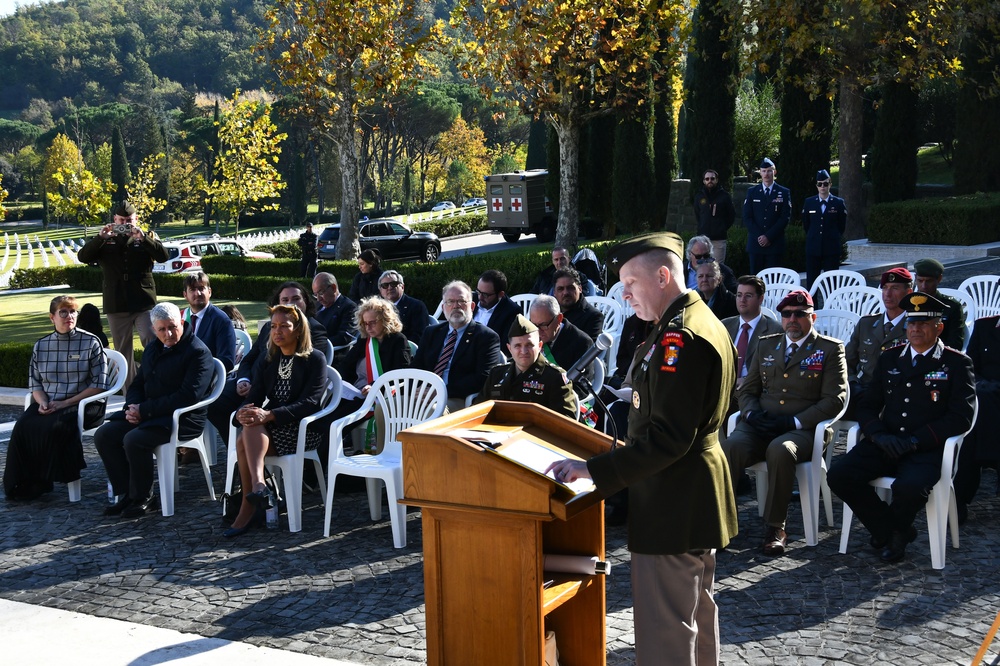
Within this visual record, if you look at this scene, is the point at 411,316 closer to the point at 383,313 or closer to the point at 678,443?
the point at 383,313

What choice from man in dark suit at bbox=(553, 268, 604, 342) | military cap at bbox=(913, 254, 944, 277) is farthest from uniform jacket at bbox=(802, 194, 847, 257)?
military cap at bbox=(913, 254, 944, 277)

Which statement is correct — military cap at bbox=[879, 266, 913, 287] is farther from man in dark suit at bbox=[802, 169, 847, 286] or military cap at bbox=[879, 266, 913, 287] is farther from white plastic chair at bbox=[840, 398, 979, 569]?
man in dark suit at bbox=[802, 169, 847, 286]

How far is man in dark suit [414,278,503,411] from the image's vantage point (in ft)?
23.8

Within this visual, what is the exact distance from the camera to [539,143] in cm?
5206

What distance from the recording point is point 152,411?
6.95 meters

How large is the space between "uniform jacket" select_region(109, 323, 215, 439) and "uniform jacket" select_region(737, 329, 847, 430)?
3537 mm

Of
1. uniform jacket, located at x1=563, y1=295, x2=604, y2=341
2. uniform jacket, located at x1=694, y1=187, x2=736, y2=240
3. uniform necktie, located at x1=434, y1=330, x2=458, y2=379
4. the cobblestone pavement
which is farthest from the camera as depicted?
uniform jacket, located at x1=694, y1=187, x2=736, y2=240

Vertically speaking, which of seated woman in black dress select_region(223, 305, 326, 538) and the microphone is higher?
the microphone

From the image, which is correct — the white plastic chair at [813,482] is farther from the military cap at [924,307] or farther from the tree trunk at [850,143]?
the tree trunk at [850,143]

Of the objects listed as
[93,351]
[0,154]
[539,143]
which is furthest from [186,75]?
[93,351]

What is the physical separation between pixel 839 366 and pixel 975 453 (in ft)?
3.02

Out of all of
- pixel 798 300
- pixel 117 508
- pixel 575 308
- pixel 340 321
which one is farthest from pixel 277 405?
pixel 798 300

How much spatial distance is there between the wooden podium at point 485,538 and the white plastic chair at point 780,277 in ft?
23.4

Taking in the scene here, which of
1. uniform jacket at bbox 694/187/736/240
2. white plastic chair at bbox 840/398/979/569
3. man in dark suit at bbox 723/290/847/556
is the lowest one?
white plastic chair at bbox 840/398/979/569
